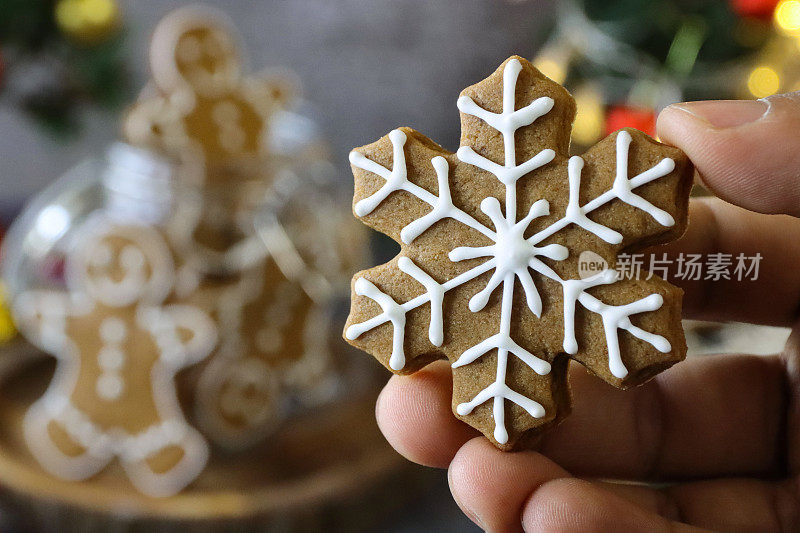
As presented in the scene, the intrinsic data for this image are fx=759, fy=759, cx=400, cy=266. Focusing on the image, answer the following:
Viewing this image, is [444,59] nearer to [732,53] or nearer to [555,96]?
[732,53]

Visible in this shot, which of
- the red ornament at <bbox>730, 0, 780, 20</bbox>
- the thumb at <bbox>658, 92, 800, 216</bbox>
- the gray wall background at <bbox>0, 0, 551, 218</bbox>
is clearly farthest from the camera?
the gray wall background at <bbox>0, 0, 551, 218</bbox>

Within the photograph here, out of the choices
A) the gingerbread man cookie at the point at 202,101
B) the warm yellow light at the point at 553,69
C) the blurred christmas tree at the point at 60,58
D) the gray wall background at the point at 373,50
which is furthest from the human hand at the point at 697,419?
the blurred christmas tree at the point at 60,58

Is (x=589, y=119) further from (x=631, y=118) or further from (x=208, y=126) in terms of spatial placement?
(x=208, y=126)

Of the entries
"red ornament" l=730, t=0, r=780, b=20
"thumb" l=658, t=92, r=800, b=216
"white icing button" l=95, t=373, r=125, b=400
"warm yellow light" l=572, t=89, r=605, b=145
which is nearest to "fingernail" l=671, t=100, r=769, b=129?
"thumb" l=658, t=92, r=800, b=216

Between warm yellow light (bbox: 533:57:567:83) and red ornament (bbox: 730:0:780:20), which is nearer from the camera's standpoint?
red ornament (bbox: 730:0:780:20)

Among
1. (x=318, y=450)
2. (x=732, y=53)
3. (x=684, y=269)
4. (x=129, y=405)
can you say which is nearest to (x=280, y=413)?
(x=318, y=450)

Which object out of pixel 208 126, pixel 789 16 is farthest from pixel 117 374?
pixel 789 16

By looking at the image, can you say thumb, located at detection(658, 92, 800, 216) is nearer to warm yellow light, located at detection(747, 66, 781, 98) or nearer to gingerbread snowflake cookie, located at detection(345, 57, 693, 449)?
gingerbread snowflake cookie, located at detection(345, 57, 693, 449)
